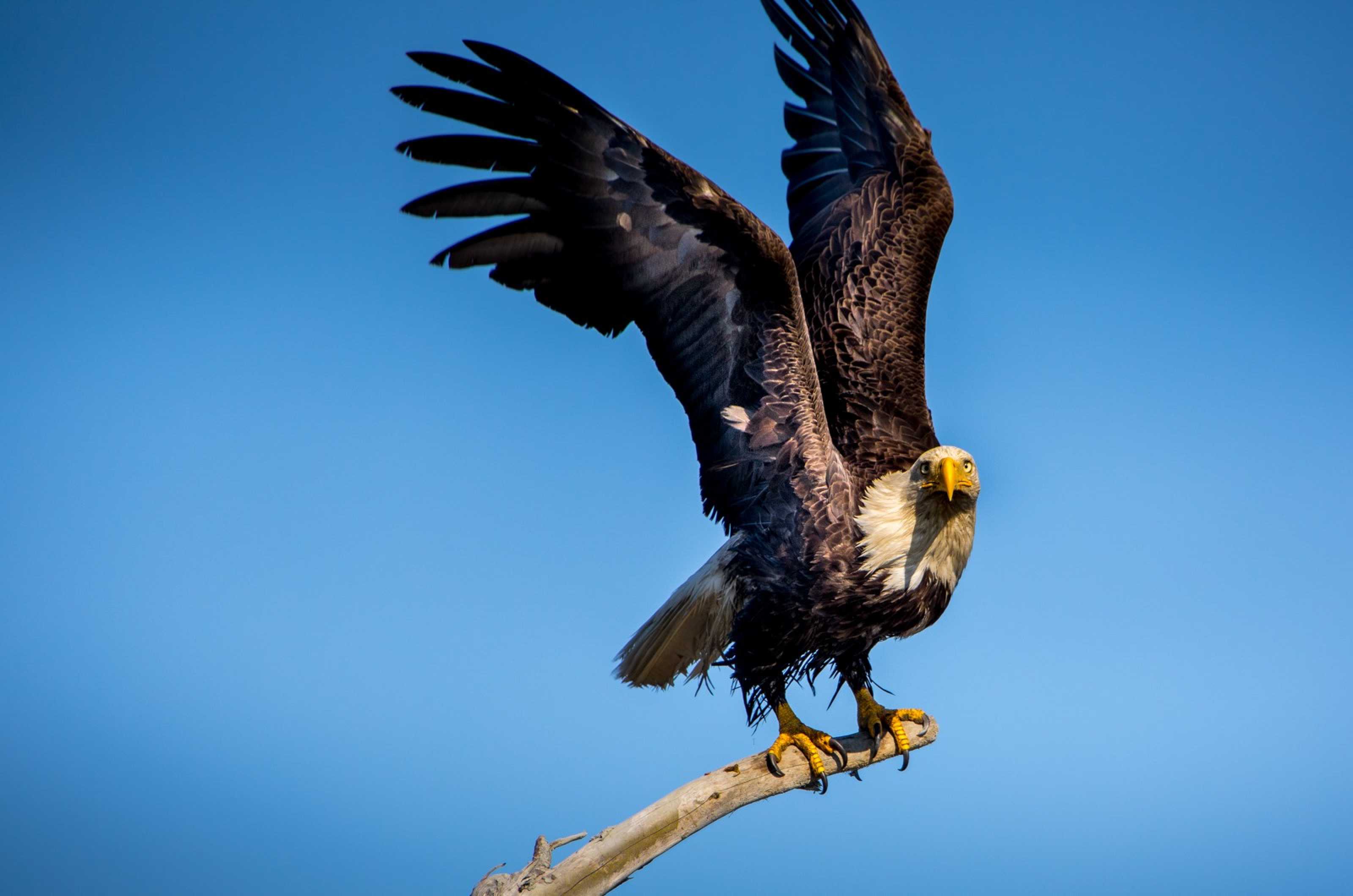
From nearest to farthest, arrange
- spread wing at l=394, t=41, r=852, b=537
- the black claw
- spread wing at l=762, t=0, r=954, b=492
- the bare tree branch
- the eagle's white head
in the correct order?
1. the bare tree branch
2. spread wing at l=394, t=41, r=852, b=537
3. the eagle's white head
4. the black claw
5. spread wing at l=762, t=0, r=954, b=492

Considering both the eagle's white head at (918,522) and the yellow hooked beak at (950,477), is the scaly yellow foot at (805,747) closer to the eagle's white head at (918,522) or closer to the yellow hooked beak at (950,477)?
the eagle's white head at (918,522)

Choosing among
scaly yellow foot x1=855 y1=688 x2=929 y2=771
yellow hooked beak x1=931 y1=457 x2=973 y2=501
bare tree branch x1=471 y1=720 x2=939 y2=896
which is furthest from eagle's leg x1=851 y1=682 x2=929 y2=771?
yellow hooked beak x1=931 y1=457 x2=973 y2=501

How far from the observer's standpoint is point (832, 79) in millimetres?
7340

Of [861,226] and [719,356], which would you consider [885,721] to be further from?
[861,226]

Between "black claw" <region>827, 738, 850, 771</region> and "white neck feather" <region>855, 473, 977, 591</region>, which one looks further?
"black claw" <region>827, 738, 850, 771</region>

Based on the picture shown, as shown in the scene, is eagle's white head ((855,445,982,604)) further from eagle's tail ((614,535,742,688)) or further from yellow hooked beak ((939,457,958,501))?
eagle's tail ((614,535,742,688))

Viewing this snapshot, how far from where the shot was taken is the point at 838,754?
547 centimetres

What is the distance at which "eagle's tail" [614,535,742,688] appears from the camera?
224 inches

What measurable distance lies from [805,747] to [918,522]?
111 cm

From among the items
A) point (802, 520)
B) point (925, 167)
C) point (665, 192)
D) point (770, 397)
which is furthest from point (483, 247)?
point (925, 167)

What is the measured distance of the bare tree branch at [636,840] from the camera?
15.6 feet

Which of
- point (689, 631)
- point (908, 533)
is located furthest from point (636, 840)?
point (908, 533)

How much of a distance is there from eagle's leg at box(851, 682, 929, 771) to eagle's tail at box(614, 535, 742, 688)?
0.71 meters

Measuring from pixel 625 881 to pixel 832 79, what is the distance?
4789 mm
